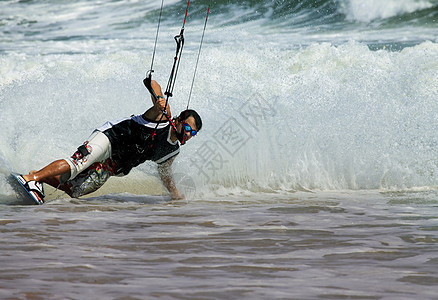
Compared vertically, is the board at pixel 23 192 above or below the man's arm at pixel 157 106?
below

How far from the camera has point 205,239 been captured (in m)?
3.91

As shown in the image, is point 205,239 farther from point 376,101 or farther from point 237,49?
point 237,49

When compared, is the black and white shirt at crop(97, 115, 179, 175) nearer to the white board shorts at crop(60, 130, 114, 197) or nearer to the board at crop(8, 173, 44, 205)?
the white board shorts at crop(60, 130, 114, 197)

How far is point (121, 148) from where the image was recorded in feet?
18.3

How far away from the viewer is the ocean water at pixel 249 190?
2930mm

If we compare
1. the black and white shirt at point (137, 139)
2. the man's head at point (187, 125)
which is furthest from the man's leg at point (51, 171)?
the man's head at point (187, 125)

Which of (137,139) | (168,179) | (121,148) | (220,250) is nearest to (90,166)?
(121,148)

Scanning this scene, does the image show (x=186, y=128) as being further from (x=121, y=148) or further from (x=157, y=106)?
(x=121, y=148)

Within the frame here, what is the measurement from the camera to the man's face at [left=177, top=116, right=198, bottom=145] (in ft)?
18.0

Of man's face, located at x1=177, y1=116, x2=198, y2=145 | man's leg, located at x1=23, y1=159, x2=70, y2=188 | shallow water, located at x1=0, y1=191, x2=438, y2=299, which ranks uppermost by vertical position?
man's face, located at x1=177, y1=116, x2=198, y2=145

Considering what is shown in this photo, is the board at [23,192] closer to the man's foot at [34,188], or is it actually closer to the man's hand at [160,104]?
the man's foot at [34,188]

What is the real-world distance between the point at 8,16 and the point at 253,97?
16.5 m

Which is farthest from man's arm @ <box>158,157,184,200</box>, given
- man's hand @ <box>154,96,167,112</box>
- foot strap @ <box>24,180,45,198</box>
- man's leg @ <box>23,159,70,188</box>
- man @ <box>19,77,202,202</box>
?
foot strap @ <box>24,180,45,198</box>

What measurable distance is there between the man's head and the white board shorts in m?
0.66
